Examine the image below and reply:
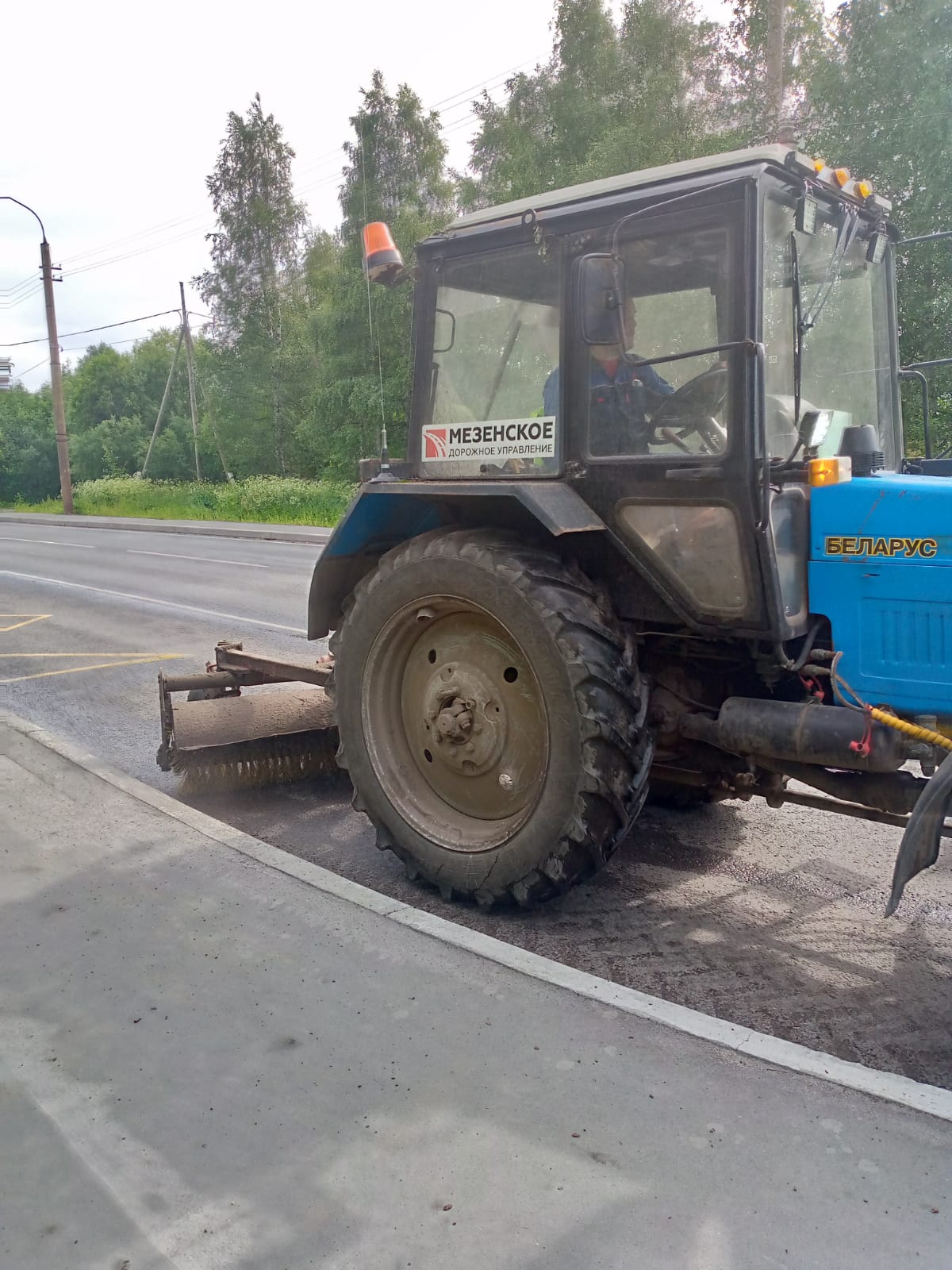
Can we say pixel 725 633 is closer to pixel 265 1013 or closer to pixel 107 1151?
pixel 265 1013

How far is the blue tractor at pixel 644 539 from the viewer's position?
3371 mm

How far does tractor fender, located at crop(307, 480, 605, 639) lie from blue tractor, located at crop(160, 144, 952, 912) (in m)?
0.02

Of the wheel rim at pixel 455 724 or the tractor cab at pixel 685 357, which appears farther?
the wheel rim at pixel 455 724

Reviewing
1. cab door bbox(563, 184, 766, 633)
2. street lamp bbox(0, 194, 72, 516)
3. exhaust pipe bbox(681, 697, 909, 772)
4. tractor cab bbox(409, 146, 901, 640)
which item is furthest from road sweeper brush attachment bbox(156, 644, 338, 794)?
street lamp bbox(0, 194, 72, 516)

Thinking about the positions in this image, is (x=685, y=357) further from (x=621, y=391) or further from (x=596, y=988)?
(x=596, y=988)

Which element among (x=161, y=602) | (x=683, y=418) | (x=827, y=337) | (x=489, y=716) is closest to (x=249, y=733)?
(x=489, y=716)

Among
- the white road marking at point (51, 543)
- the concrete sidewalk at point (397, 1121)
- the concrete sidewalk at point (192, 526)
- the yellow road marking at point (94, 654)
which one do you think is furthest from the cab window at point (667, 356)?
the white road marking at point (51, 543)

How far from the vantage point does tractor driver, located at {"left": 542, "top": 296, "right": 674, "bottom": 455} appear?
360 centimetres

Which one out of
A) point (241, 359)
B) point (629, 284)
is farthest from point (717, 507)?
point (241, 359)

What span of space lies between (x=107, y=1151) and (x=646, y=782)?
2.07 metres

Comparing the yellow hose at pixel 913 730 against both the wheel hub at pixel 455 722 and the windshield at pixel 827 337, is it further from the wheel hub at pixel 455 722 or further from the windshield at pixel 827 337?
the wheel hub at pixel 455 722

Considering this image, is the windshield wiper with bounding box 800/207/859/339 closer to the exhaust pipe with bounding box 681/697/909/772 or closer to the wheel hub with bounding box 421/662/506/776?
the exhaust pipe with bounding box 681/697/909/772

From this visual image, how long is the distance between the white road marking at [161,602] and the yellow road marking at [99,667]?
130cm

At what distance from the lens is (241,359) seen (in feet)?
138
